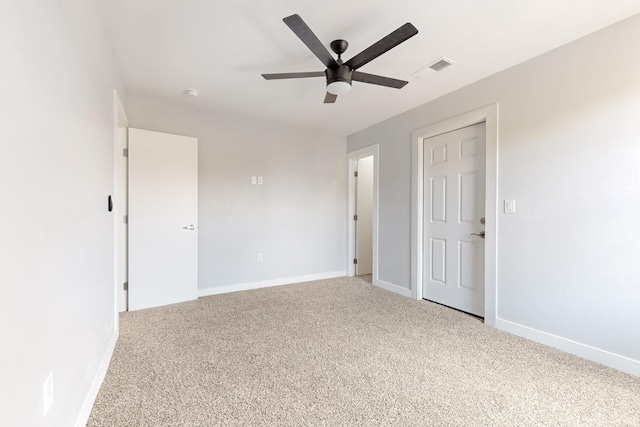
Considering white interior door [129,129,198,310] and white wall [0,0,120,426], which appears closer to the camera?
white wall [0,0,120,426]

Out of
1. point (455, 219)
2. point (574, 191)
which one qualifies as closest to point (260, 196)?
point (455, 219)

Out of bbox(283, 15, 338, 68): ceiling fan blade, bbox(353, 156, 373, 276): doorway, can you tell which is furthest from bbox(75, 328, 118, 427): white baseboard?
bbox(353, 156, 373, 276): doorway

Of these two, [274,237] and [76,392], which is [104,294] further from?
[274,237]

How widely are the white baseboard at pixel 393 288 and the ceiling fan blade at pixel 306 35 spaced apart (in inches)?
111

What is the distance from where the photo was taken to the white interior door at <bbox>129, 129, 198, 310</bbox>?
3117 mm

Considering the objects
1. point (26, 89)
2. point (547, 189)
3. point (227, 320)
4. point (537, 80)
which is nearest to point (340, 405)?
point (227, 320)

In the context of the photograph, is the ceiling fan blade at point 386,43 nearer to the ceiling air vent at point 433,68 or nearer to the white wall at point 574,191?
the ceiling air vent at point 433,68

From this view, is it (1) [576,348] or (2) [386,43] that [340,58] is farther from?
(1) [576,348]

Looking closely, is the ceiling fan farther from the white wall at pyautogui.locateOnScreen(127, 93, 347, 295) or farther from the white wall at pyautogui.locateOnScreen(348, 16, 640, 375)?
the white wall at pyautogui.locateOnScreen(127, 93, 347, 295)

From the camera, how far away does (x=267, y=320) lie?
282 centimetres

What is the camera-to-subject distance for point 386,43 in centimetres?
169

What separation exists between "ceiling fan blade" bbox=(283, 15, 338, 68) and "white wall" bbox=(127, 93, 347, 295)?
7.54 feet

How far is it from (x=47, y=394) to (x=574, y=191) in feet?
10.7

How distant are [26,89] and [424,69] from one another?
269 cm
